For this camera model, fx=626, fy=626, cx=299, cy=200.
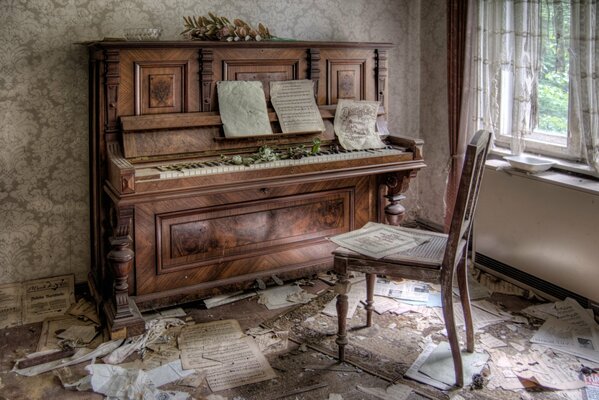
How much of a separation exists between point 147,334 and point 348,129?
1.64 meters

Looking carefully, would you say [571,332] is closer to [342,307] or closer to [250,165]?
[342,307]

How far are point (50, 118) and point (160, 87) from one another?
632mm

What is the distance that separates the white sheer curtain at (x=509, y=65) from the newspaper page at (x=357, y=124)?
745mm

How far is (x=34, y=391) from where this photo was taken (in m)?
2.61

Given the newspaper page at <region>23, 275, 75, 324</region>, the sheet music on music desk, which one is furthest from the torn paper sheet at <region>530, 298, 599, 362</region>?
the newspaper page at <region>23, 275, 75, 324</region>

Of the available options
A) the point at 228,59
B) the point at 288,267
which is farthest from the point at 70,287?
the point at 228,59

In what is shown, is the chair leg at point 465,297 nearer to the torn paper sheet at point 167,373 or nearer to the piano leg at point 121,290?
the torn paper sheet at point 167,373

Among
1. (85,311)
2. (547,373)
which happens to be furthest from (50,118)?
(547,373)

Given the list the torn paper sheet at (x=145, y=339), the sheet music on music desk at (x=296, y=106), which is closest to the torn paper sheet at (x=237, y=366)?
the torn paper sheet at (x=145, y=339)

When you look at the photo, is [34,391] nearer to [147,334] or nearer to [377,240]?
[147,334]

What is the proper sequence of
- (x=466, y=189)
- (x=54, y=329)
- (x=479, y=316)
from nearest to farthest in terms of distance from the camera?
(x=466, y=189) < (x=54, y=329) < (x=479, y=316)

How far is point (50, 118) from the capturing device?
3.38 meters

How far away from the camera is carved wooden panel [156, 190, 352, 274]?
3363mm

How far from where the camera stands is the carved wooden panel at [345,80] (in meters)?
3.80
